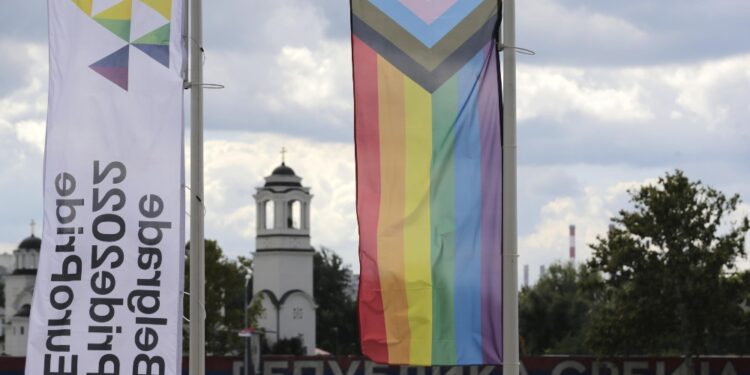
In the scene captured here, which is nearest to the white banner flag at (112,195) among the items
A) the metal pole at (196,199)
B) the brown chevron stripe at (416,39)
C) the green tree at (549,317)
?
the metal pole at (196,199)

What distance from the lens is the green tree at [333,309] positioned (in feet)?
422

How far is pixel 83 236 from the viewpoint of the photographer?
1638cm

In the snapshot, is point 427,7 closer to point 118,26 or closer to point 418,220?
point 418,220

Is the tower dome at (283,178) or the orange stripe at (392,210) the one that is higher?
the tower dome at (283,178)

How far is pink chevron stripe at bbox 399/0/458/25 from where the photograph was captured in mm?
16234

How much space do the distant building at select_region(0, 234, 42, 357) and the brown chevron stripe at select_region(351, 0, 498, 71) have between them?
140 metres

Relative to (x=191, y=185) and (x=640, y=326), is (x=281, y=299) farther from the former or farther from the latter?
(x=191, y=185)

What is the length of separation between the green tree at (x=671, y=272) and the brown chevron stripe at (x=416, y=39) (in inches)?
1578

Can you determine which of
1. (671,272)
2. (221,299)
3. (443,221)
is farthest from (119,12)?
(221,299)

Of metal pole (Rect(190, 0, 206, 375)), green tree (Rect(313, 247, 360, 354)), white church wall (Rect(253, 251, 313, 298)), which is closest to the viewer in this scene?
metal pole (Rect(190, 0, 206, 375))

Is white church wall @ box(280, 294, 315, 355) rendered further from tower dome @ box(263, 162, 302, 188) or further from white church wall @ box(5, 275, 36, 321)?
white church wall @ box(5, 275, 36, 321)

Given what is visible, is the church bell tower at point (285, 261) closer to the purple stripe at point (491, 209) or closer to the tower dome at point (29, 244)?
the tower dome at point (29, 244)

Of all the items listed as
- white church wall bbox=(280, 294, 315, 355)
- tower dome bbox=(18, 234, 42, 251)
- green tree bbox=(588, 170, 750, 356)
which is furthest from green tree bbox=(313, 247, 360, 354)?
green tree bbox=(588, 170, 750, 356)

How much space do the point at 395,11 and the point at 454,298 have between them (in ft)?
10.2
